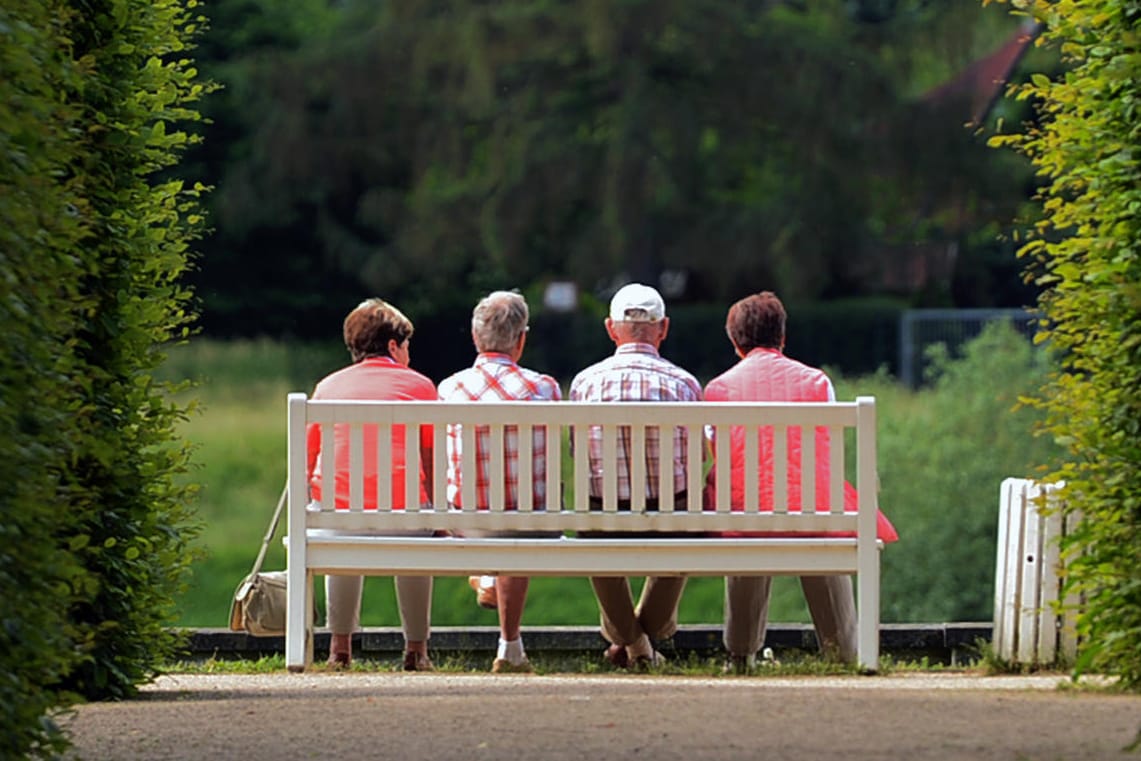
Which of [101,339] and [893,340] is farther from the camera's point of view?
[893,340]

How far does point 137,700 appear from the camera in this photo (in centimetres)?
756

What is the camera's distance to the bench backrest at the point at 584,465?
853 cm

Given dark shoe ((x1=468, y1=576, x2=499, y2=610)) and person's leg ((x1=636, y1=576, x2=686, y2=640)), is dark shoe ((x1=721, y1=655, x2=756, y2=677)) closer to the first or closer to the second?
person's leg ((x1=636, y1=576, x2=686, y2=640))

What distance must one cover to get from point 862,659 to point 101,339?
10.0ft

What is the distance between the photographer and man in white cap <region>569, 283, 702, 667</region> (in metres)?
8.84

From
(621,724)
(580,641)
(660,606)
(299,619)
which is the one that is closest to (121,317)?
(299,619)

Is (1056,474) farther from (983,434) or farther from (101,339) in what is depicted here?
(983,434)

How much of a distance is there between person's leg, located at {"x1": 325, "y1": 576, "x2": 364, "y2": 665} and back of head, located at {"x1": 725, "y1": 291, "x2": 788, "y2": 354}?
1770 mm

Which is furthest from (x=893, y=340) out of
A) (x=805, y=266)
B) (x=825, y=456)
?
(x=825, y=456)

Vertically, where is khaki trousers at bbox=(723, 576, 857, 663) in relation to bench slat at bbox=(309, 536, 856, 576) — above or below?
below

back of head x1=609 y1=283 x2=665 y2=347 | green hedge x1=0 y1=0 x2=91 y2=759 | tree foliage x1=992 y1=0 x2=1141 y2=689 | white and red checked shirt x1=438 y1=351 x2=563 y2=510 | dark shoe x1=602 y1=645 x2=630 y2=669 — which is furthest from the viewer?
dark shoe x1=602 y1=645 x2=630 y2=669

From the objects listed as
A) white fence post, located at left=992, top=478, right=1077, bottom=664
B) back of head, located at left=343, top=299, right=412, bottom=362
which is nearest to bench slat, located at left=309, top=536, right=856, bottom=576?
white fence post, located at left=992, top=478, right=1077, bottom=664

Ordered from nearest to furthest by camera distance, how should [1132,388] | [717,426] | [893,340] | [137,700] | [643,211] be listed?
1. [1132,388]
2. [137,700]
3. [717,426]
4. [643,211]
5. [893,340]

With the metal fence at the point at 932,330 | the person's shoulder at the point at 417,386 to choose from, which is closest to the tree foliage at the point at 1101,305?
the person's shoulder at the point at 417,386
